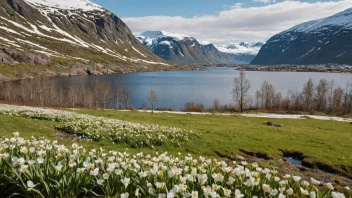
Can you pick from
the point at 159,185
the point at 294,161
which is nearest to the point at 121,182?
the point at 159,185

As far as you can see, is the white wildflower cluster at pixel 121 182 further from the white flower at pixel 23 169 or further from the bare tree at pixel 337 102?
the bare tree at pixel 337 102

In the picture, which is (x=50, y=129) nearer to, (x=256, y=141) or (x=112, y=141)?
(x=112, y=141)

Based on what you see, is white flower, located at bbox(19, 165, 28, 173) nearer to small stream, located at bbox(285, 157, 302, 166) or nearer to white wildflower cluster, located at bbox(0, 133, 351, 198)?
white wildflower cluster, located at bbox(0, 133, 351, 198)

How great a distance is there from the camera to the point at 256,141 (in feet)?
88.5

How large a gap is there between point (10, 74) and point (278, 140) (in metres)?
164

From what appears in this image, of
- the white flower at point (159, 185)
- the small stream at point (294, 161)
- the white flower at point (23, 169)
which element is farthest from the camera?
the small stream at point (294, 161)

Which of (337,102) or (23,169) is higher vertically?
(23,169)

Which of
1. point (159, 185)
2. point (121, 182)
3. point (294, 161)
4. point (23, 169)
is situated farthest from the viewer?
point (294, 161)

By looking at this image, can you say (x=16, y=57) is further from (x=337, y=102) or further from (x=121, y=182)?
(x=121, y=182)

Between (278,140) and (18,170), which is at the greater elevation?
(18,170)

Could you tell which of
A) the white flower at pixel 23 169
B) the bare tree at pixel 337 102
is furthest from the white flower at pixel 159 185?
the bare tree at pixel 337 102

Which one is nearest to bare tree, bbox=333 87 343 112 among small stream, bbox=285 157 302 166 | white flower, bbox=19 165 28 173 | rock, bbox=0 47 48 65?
small stream, bbox=285 157 302 166

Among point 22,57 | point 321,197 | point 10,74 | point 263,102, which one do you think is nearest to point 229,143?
point 321,197

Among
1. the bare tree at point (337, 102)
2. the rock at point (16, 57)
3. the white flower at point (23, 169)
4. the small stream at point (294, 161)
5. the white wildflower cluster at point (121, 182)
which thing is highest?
the rock at point (16, 57)
